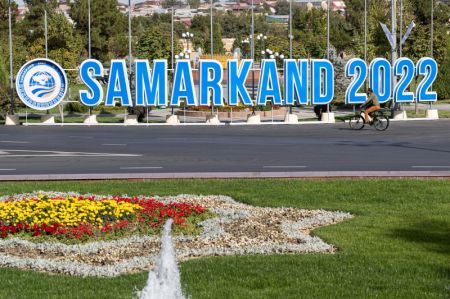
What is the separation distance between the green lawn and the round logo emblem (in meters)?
27.0

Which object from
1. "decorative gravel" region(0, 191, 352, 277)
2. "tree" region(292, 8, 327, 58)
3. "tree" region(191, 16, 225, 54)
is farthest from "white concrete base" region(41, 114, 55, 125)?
"tree" region(191, 16, 225, 54)

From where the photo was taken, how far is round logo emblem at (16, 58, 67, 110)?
4200 cm

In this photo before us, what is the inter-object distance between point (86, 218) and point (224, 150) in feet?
47.3

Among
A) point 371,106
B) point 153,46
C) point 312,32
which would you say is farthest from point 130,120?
point 312,32

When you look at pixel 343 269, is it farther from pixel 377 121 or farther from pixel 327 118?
pixel 327 118

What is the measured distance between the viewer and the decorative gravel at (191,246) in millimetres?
11664

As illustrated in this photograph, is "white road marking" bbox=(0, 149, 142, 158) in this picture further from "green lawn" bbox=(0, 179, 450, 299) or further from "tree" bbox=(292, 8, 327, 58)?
"tree" bbox=(292, 8, 327, 58)

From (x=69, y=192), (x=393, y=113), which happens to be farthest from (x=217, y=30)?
(x=69, y=192)

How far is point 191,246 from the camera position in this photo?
42.2ft

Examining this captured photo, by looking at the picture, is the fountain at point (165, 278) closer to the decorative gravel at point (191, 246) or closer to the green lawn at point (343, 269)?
the green lawn at point (343, 269)

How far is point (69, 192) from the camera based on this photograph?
18.0 m

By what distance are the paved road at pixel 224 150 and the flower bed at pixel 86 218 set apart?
5532mm

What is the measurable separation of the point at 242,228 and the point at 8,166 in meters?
11.5

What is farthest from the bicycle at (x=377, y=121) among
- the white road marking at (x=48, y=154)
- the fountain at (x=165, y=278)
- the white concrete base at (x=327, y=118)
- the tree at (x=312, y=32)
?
the tree at (x=312, y=32)
